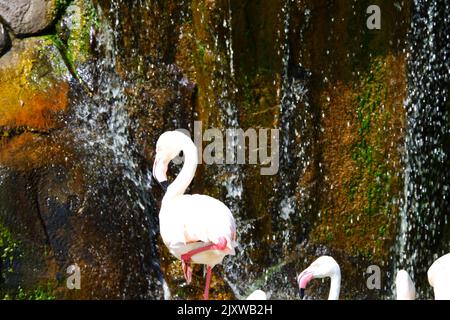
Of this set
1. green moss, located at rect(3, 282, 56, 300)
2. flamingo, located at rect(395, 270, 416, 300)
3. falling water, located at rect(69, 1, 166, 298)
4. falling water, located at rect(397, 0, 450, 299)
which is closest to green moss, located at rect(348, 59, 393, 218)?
falling water, located at rect(397, 0, 450, 299)

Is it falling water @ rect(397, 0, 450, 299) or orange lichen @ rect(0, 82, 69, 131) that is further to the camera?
falling water @ rect(397, 0, 450, 299)

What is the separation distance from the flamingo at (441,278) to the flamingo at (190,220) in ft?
3.08

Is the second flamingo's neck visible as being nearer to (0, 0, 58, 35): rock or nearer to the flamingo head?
the flamingo head

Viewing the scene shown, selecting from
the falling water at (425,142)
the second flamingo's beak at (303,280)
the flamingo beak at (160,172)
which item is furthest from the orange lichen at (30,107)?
the falling water at (425,142)

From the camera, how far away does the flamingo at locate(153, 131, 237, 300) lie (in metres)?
4.86

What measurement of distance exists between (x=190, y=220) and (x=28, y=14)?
2.05 m

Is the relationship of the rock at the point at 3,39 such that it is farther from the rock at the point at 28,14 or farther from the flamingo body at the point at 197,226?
the flamingo body at the point at 197,226

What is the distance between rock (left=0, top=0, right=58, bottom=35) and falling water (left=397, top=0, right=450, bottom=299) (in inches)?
85.4

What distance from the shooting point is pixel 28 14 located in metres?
6.34

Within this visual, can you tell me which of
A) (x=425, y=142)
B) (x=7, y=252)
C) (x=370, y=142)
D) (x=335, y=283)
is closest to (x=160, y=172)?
(x=335, y=283)
